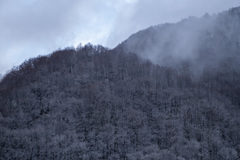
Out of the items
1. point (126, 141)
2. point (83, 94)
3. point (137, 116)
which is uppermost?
point (83, 94)

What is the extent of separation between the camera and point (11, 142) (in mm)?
77438

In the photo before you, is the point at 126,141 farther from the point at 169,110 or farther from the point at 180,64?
the point at 180,64

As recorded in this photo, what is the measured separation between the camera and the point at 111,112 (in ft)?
334

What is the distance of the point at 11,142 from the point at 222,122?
3107 inches

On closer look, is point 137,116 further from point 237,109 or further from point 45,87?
point 237,109

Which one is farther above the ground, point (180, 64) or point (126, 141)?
point (180, 64)

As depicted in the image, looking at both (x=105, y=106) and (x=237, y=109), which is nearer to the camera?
(x=105, y=106)

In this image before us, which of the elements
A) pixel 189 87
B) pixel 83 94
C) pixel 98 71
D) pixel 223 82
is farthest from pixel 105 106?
pixel 223 82

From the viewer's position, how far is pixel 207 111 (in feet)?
372

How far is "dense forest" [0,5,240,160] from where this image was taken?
78688 mm

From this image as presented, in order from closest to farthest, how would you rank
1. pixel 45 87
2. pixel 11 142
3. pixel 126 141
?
pixel 11 142, pixel 126 141, pixel 45 87

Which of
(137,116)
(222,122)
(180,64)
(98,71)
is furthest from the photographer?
(180,64)

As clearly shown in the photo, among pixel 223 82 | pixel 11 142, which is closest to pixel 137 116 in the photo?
pixel 11 142

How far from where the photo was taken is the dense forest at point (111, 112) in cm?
7869
